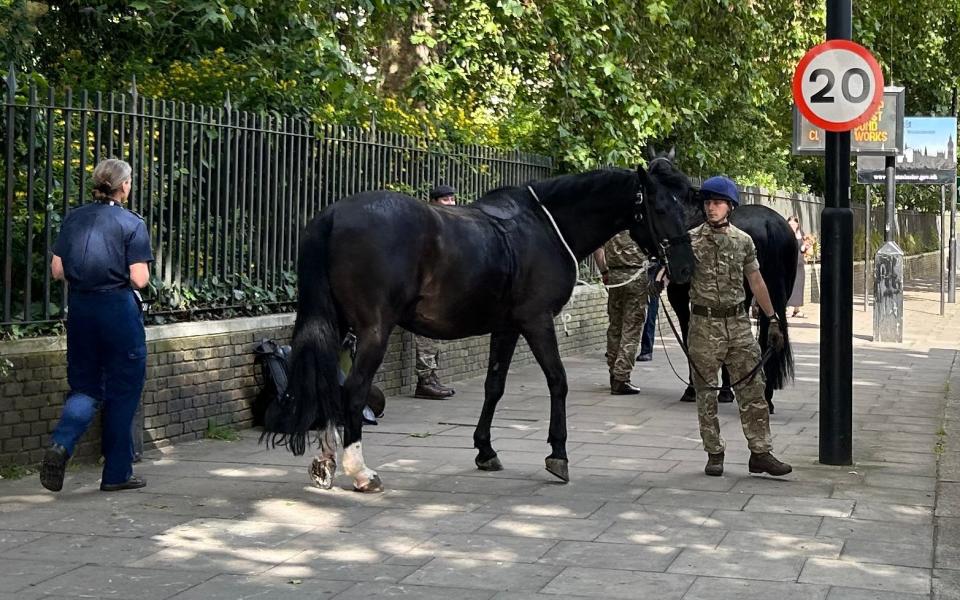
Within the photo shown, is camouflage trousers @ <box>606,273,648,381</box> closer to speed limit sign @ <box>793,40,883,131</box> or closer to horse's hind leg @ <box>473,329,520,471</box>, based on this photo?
speed limit sign @ <box>793,40,883,131</box>

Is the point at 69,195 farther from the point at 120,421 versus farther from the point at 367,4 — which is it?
the point at 367,4

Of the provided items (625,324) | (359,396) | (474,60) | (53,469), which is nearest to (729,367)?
(359,396)

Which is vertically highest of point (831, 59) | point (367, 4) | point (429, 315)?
point (367, 4)

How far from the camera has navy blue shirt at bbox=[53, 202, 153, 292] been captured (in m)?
7.92

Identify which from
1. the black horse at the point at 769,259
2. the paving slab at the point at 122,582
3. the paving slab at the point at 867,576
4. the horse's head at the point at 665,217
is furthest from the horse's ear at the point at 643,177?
the paving slab at the point at 122,582

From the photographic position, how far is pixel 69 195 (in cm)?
941

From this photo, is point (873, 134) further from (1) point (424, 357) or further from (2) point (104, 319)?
(2) point (104, 319)

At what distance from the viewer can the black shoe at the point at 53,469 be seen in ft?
25.6

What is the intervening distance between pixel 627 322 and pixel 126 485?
6641 millimetres

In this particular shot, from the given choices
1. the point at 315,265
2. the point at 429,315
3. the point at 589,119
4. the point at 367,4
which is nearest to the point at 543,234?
the point at 429,315

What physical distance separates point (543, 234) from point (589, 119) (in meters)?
10.4

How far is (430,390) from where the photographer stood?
13.2 metres

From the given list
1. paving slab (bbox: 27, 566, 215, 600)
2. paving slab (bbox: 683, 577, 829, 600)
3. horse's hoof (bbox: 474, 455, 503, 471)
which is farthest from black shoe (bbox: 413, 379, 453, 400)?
paving slab (bbox: 683, 577, 829, 600)

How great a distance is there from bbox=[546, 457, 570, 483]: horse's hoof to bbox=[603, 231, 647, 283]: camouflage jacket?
557cm
